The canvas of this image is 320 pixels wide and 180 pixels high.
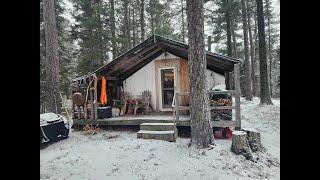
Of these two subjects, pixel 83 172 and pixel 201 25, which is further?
pixel 201 25

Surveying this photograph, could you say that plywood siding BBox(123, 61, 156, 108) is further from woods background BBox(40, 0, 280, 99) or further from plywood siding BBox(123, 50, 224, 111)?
woods background BBox(40, 0, 280, 99)

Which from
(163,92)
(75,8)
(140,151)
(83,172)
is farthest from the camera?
(75,8)

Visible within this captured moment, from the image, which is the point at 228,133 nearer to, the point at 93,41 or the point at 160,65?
the point at 160,65

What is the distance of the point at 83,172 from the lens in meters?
6.16

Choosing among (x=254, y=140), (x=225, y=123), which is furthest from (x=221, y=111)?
(x=254, y=140)

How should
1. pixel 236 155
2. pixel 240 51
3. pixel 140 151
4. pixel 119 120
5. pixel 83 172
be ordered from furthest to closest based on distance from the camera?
pixel 240 51 < pixel 119 120 < pixel 140 151 < pixel 236 155 < pixel 83 172

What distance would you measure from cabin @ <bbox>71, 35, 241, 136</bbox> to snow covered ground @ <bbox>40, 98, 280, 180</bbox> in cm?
210

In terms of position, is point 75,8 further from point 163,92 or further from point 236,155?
point 236,155

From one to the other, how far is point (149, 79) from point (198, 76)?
17.2 ft

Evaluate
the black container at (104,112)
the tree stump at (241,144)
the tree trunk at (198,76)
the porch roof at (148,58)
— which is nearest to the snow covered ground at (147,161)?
the tree stump at (241,144)

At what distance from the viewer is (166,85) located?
40.5 feet
